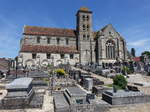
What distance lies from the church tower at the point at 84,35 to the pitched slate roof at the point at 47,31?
269cm

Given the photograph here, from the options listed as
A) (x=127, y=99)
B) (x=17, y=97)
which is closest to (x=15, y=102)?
(x=17, y=97)

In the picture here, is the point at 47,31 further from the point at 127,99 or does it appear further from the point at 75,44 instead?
the point at 127,99

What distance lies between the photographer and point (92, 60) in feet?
119

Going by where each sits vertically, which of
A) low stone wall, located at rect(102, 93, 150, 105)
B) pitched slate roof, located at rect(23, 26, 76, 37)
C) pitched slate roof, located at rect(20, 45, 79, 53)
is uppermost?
pitched slate roof, located at rect(23, 26, 76, 37)

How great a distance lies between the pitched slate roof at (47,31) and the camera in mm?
35312

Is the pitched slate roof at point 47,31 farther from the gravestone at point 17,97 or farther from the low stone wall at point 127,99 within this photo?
the low stone wall at point 127,99

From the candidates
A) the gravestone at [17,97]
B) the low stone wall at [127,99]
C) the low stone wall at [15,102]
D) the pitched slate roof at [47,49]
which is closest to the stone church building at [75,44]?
the pitched slate roof at [47,49]

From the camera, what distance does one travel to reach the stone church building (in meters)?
33.0

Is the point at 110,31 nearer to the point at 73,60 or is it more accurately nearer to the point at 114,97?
the point at 73,60

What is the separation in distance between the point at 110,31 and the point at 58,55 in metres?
16.4

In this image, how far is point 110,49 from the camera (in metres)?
37.3

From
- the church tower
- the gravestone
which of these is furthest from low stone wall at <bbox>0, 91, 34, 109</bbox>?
the church tower

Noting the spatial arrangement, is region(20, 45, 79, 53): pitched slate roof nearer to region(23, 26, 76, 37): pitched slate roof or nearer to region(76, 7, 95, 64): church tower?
region(76, 7, 95, 64): church tower

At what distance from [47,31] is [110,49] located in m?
18.5
